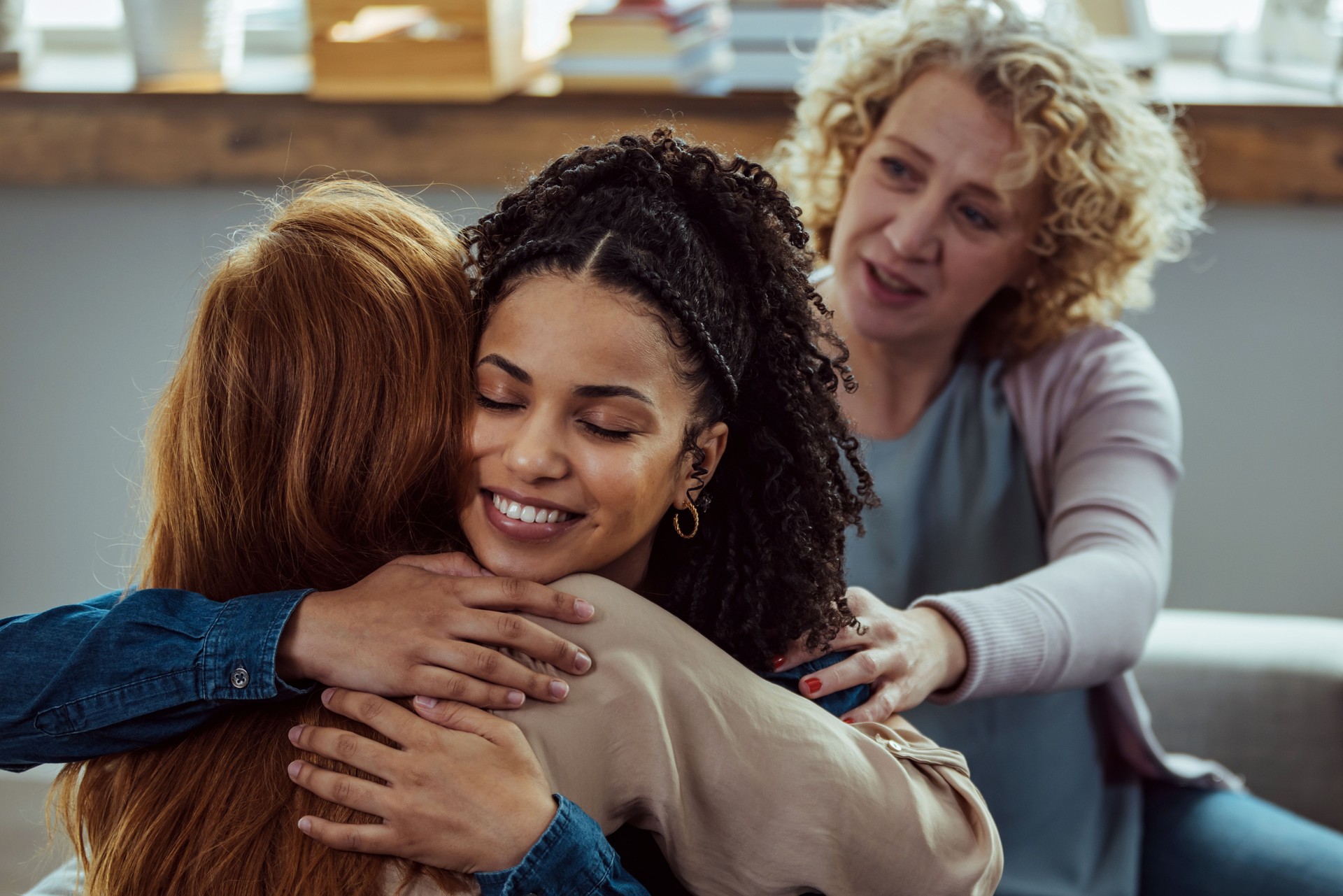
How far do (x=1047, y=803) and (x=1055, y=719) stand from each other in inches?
4.4

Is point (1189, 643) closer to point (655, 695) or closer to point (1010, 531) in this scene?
point (1010, 531)

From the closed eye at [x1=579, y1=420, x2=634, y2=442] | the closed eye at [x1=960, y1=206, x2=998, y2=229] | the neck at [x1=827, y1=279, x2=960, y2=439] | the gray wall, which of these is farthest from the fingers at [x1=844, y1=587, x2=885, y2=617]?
the gray wall

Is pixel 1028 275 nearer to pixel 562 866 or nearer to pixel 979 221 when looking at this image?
pixel 979 221

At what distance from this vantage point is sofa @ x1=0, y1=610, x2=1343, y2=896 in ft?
6.00

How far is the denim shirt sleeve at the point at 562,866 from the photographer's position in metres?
0.81

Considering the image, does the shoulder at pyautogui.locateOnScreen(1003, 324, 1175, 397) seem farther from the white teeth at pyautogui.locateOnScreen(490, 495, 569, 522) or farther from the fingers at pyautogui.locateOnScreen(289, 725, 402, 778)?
the fingers at pyautogui.locateOnScreen(289, 725, 402, 778)

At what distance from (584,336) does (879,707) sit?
1.49 feet

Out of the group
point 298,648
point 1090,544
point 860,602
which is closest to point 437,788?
point 298,648

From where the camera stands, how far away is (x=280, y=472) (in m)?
0.91

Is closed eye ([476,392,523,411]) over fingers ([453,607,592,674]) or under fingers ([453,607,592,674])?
over

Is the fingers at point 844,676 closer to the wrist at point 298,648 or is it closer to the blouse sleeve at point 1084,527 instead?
the blouse sleeve at point 1084,527

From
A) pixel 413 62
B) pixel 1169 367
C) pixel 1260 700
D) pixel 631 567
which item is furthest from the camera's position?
pixel 1169 367

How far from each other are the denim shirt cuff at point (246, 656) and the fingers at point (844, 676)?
1.44 ft

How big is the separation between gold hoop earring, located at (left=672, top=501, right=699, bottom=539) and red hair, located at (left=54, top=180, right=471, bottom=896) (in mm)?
188
